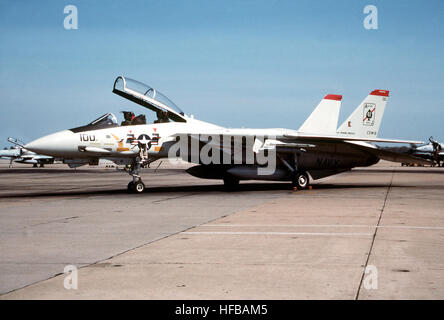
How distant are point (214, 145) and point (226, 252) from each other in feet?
34.9

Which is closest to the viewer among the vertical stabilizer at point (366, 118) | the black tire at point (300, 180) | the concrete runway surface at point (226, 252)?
the concrete runway surface at point (226, 252)

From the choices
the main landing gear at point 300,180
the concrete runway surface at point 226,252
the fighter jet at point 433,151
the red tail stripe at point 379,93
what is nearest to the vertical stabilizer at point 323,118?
the red tail stripe at point 379,93

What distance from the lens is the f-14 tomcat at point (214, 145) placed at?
15.2 metres

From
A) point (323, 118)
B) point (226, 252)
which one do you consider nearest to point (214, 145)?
point (323, 118)

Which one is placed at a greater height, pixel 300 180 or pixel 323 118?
pixel 323 118

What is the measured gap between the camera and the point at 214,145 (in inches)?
661

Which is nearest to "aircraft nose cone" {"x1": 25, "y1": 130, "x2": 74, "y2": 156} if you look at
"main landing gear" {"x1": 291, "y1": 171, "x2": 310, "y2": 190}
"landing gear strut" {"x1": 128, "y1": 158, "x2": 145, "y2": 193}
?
"landing gear strut" {"x1": 128, "y1": 158, "x2": 145, "y2": 193}

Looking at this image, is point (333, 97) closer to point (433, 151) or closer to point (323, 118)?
point (323, 118)

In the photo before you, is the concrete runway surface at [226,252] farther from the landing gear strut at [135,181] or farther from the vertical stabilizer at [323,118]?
the vertical stabilizer at [323,118]

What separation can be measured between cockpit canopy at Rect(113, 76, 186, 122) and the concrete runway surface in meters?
5.22

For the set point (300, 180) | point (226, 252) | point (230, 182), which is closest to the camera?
point (226, 252)

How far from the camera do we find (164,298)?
4.23m
